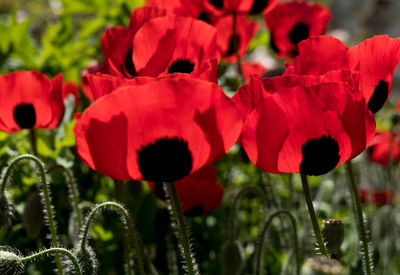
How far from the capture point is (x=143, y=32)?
1050 millimetres

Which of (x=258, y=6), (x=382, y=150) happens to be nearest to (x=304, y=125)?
(x=258, y=6)

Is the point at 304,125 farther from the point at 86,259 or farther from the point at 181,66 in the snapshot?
the point at 86,259

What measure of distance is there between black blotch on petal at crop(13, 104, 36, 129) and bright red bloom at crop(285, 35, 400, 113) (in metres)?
0.65

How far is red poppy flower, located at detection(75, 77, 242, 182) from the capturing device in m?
0.78

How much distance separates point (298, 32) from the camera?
5.98 ft

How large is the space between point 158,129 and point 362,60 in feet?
1.21

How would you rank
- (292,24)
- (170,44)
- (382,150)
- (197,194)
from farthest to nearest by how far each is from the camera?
(382,150)
(292,24)
(197,194)
(170,44)

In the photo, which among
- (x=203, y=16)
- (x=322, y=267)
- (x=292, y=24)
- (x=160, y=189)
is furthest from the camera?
(x=292, y=24)

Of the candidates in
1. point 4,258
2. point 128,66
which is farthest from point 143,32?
point 4,258

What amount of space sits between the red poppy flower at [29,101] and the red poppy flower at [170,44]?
36 centimetres

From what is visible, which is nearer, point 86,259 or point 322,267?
point 322,267

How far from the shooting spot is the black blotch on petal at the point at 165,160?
83cm

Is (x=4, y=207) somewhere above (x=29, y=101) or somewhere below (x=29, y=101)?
below

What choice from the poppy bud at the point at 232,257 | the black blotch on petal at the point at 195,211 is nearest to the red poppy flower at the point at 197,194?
the black blotch on petal at the point at 195,211
